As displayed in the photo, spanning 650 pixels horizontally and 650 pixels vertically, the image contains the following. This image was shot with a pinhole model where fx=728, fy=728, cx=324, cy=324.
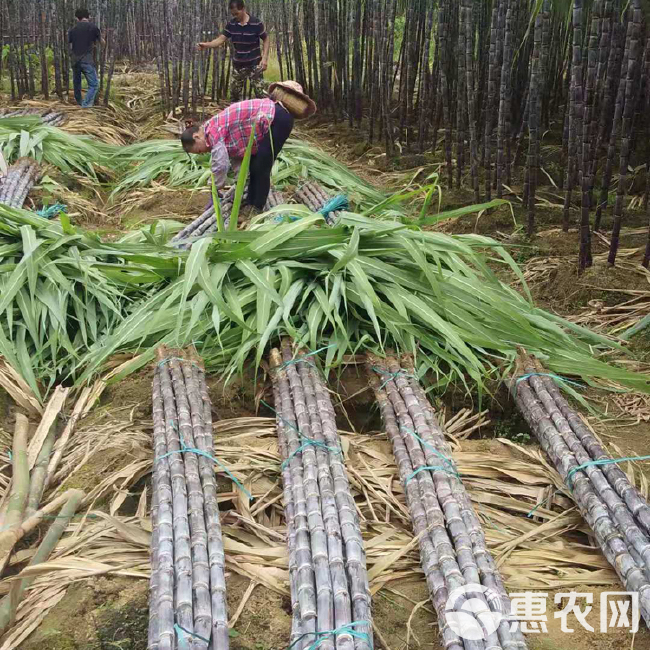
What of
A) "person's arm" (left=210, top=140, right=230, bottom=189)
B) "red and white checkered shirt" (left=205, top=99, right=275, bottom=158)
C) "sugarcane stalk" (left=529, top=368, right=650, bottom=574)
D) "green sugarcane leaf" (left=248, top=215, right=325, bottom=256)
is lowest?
"sugarcane stalk" (left=529, top=368, right=650, bottom=574)

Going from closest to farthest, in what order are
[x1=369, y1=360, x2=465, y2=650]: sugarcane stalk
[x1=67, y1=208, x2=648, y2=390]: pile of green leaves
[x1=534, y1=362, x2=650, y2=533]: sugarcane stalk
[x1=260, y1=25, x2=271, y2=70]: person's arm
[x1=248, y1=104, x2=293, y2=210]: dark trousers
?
1. [x1=369, y1=360, x2=465, y2=650]: sugarcane stalk
2. [x1=534, y1=362, x2=650, y2=533]: sugarcane stalk
3. [x1=67, y1=208, x2=648, y2=390]: pile of green leaves
4. [x1=248, y1=104, x2=293, y2=210]: dark trousers
5. [x1=260, y1=25, x2=271, y2=70]: person's arm

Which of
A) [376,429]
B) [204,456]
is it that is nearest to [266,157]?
[376,429]

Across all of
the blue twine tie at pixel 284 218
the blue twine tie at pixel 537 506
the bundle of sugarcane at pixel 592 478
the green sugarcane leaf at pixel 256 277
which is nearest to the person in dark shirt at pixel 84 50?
the blue twine tie at pixel 284 218

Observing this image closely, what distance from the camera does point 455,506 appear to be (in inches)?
75.2

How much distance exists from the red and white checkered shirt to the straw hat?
157 mm

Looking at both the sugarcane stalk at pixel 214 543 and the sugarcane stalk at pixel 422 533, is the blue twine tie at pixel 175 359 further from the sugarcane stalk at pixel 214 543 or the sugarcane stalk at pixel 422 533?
the sugarcane stalk at pixel 422 533

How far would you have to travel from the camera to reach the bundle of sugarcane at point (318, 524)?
62.7 inches

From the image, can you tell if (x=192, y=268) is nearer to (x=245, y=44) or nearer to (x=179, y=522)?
(x=179, y=522)

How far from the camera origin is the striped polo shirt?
711 centimetres

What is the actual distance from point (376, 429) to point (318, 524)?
815 millimetres

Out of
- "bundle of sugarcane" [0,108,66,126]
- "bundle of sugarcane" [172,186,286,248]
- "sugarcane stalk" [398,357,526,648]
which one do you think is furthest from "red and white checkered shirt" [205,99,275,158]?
"bundle of sugarcane" [0,108,66,126]

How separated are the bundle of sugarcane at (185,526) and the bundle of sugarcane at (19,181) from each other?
2642 mm

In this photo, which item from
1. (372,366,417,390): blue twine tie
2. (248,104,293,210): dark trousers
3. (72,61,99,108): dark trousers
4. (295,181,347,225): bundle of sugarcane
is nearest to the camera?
(372,366,417,390): blue twine tie

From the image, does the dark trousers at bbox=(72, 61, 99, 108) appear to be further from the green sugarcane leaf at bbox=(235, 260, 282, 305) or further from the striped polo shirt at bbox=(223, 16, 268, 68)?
the green sugarcane leaf at bbox=(235, 260, 282, 305)
